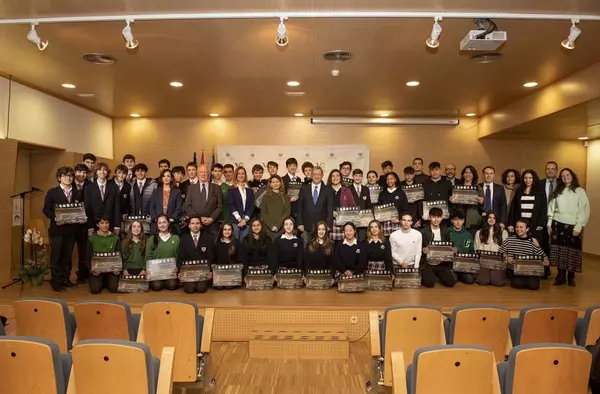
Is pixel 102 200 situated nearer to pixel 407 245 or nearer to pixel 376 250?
pixel 376 250

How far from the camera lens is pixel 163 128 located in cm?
1045

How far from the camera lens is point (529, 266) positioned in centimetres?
607

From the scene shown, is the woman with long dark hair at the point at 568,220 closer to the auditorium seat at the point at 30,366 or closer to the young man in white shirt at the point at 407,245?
the young man in white shirt at the point at 407,245

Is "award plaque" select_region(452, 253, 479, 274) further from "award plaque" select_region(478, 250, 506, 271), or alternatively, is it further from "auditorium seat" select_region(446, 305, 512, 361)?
"auditorium seat" select_region(446, 305, 512, 361)

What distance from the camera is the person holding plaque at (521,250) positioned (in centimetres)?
618

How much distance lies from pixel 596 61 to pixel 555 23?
6.26 ft

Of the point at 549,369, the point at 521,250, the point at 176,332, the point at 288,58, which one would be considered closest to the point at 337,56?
the point at 288,58

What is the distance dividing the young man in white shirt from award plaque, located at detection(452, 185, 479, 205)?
3.15 ft

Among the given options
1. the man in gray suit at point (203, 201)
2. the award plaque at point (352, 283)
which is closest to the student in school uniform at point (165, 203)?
the man in gray suit at point (203, 201)

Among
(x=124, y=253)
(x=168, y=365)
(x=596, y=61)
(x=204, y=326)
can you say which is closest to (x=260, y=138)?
(x=124, y=253)

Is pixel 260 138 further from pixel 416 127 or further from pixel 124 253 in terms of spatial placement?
pixel 124 253

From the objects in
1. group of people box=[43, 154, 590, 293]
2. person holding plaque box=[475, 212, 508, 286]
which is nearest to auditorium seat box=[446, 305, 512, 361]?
group of people box=[43, 154, 590, 293]

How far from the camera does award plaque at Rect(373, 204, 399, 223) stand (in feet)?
21.5

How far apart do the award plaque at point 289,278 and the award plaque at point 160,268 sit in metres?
1.45
